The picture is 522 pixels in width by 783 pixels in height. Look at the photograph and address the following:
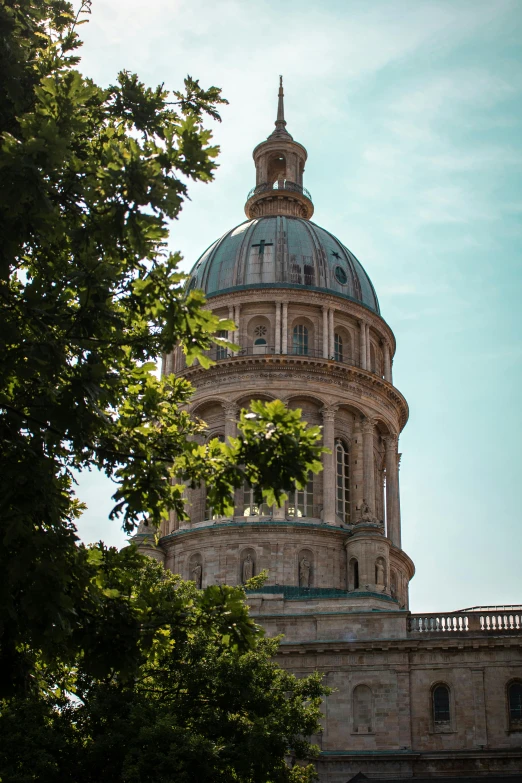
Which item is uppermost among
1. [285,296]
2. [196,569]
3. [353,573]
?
[285,296]

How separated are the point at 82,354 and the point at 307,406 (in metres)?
38.5

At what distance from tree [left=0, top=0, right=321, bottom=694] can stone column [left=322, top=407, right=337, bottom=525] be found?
1351 inches

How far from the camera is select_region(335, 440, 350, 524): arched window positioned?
167 feet

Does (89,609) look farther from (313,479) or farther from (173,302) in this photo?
(313,479)

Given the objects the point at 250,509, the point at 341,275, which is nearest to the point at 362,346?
the point at 341,275

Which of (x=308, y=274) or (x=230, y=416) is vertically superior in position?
(x=308, y=274)

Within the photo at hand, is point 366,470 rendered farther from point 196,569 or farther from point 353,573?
point 196,569

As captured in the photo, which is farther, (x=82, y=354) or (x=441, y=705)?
(x=441, y=705)

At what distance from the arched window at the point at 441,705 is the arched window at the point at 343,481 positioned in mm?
11917

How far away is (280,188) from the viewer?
62375 millimetres

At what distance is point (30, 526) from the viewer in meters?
12.7

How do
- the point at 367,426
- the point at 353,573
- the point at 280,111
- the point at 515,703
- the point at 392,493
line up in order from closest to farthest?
the point at 515,703 < the point at 353,573 < the point at 367,426 < the point at 392,493 < the point at 280,111

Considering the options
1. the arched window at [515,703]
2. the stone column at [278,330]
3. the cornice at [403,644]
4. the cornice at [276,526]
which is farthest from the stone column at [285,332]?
the arched window at [515,703]

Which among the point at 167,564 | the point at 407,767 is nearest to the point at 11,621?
the point at 407,767
